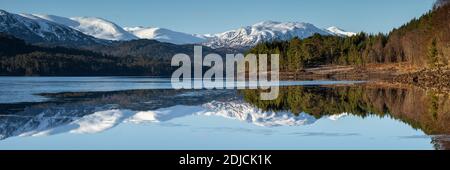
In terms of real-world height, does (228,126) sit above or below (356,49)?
below

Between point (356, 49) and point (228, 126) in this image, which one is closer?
point (228, 126)

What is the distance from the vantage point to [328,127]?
20.4m

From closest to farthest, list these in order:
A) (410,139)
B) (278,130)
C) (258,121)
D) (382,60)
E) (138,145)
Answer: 1. (138,145)
2. (410,139)
3. (278,130)
4. (258,121)
5. (382,60)

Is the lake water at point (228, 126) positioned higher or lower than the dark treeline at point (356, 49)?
lower

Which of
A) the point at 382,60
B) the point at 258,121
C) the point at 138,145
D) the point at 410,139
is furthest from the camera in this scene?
the point at 382,60

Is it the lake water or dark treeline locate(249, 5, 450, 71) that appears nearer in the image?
the lake water

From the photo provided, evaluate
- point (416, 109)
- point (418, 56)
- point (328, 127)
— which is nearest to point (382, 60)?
point (418, 56)

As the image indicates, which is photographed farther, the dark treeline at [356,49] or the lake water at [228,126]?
the dark treeline at [356,49]

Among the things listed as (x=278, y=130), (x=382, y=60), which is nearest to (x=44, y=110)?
(x=278, y=130)

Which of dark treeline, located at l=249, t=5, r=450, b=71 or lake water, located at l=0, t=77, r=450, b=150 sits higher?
dark treeline, located at l=249, t=5, r=450, b=71

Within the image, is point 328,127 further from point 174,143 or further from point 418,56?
point 418,56
